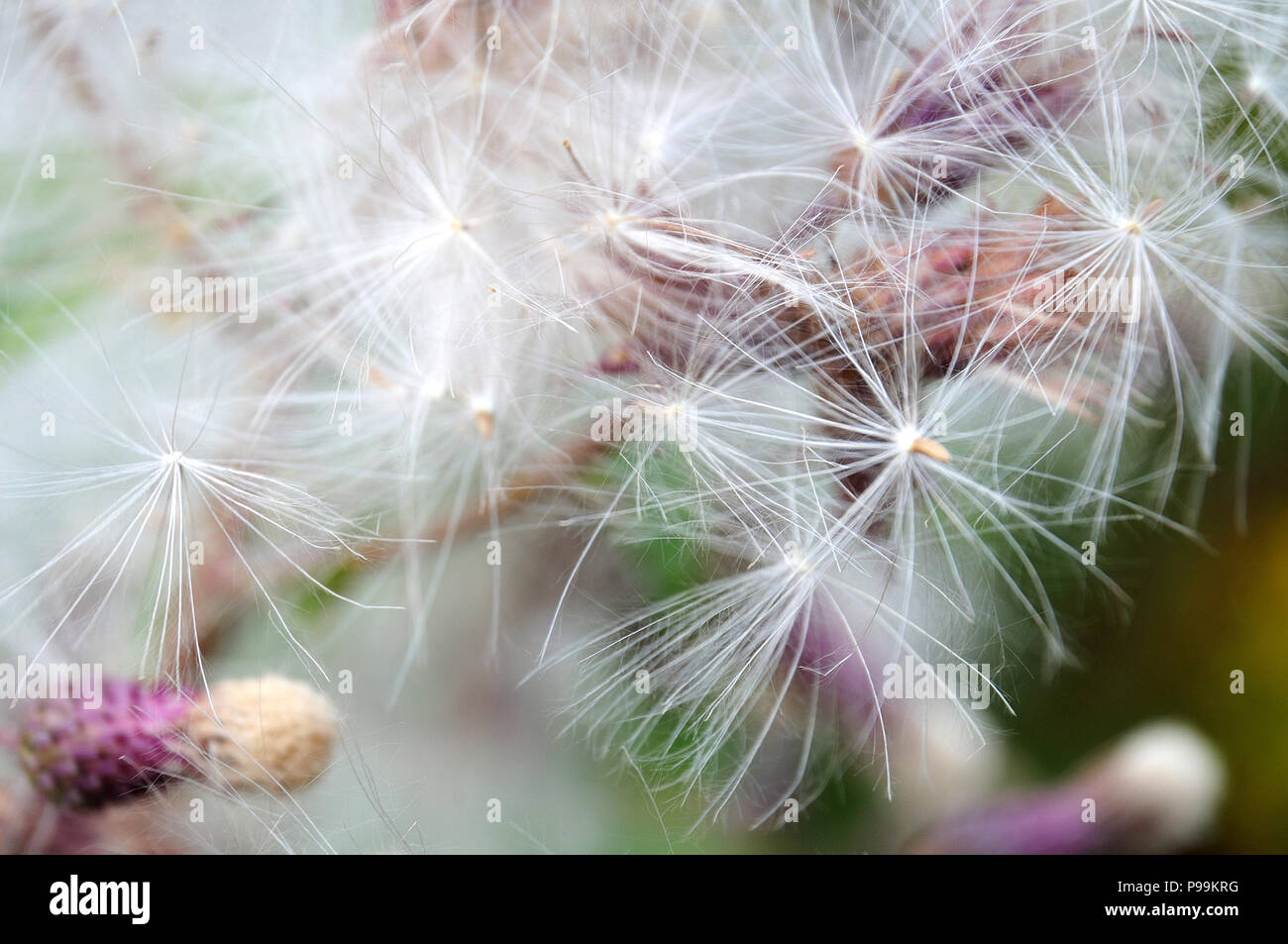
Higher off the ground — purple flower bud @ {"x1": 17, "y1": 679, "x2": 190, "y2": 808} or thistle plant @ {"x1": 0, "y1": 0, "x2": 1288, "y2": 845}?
thistle plant @ {"x1": 0, "y1": 0, "x2": 1288, "y2": 845}

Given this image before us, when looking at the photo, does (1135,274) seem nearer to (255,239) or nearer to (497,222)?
(497,222)

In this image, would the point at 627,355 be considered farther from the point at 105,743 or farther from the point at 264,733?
the point at 105,743

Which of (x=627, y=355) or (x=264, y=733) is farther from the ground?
(x=627, y=355)

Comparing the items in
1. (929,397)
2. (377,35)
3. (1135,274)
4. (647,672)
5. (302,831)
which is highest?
(377,35)

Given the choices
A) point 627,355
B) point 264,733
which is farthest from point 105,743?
point 627,355

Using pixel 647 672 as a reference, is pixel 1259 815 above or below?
below

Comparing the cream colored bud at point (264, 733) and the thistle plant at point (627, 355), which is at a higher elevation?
the thistle plant at point (627, 355)

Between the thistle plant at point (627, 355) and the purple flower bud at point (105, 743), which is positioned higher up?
the thistle plant at point (627, 355)
